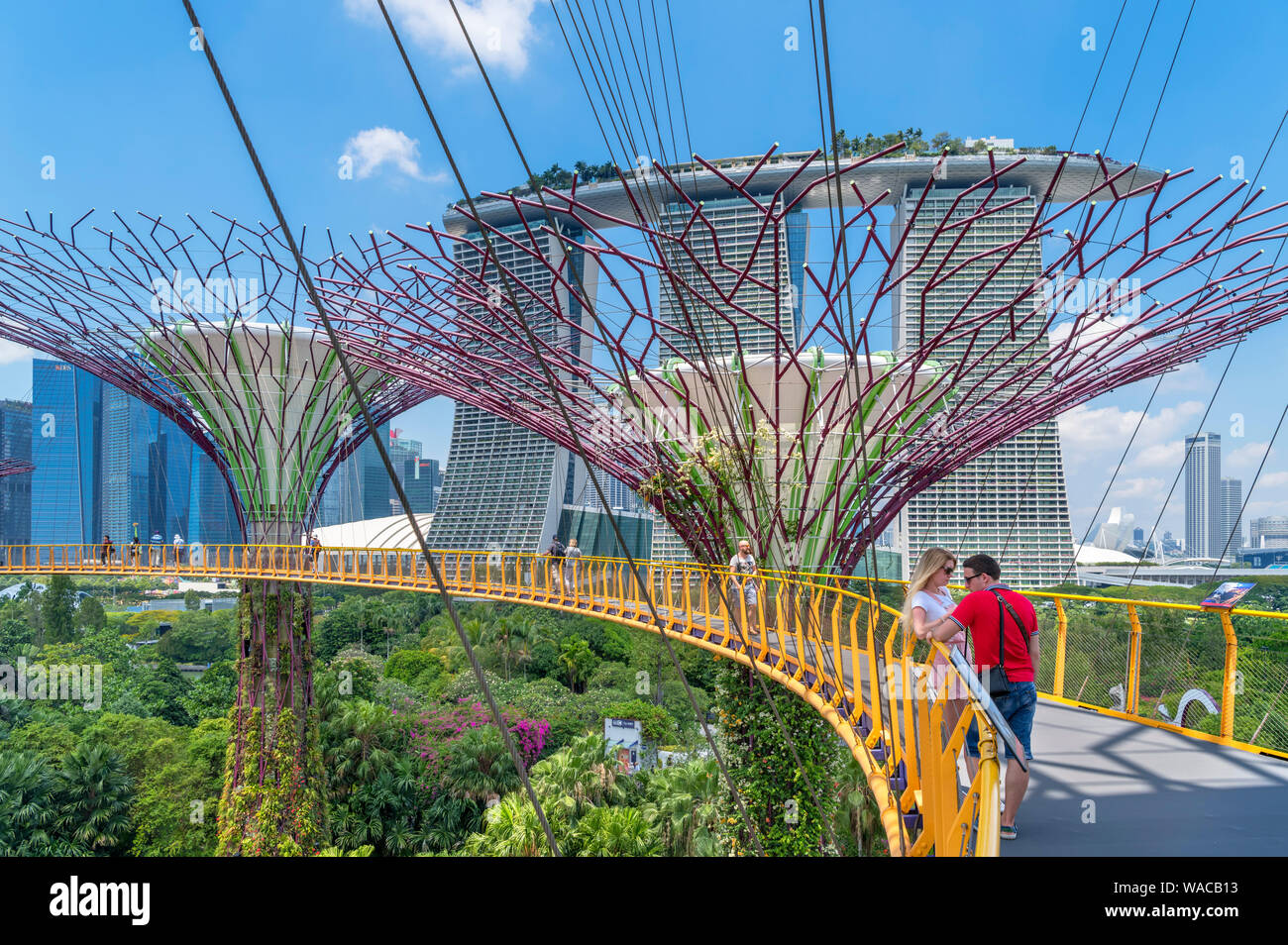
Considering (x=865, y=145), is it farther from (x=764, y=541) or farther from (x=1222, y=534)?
(x=1222, y=534)

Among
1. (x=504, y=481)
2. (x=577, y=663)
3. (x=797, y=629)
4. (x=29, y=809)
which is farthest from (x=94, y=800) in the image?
(x=504, y=481)

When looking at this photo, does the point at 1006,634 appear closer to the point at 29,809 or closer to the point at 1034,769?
the point at 1034,769

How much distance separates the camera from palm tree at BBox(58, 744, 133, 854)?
63.7 feet

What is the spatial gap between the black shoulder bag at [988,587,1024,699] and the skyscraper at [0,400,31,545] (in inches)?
3083

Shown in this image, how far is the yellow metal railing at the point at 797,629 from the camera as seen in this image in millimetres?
3147

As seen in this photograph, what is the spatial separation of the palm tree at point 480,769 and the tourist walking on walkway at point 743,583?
13538 mm

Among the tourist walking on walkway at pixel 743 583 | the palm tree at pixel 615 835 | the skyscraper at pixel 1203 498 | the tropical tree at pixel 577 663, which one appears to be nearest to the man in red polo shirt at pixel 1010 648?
the tourist walking on walkway at pixel 743 583

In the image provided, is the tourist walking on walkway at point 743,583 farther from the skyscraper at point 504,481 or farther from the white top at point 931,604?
the skyscraper at point 504,481

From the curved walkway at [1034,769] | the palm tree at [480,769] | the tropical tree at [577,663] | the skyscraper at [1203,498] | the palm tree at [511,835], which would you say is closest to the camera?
the curved walkway at [1034,769]

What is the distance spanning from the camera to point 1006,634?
3.70 metres

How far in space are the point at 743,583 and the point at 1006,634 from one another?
17.5ft

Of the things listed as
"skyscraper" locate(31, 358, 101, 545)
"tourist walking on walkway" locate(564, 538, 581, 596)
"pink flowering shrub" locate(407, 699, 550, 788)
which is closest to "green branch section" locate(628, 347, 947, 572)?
"tourist walking on walkway" locate(564, 538, 581, 596)
